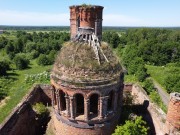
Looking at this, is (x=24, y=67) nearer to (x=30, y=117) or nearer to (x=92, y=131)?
(x=30, y=117)

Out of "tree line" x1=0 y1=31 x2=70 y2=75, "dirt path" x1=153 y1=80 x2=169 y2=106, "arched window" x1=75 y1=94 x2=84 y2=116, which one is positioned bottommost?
"dirt path" x1=153 y1=80 x2=169 y2=106

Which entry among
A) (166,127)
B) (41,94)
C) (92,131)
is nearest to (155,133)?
(166,127)

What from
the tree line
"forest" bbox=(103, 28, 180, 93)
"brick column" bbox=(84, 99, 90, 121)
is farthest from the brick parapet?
the tree line

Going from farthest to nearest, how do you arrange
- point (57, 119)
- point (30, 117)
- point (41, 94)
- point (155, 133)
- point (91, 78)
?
point (41, 94) → point (30, 117) → point (155, 133) → point (57, 119) → point (91, 78)

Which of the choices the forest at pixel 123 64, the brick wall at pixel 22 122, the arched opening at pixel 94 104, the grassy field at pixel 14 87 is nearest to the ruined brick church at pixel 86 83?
the arched opening at pixel 94 104

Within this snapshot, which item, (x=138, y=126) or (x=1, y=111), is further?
(x=1, y=111)

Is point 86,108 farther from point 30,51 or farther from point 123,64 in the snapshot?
point 30,51

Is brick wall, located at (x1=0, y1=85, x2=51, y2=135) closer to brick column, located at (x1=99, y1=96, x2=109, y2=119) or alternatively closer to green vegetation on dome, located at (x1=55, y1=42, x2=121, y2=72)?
green vegetation on dome, located at (x1=55, y1=42, x2=121, y2=72)
